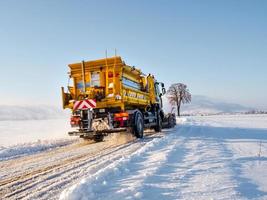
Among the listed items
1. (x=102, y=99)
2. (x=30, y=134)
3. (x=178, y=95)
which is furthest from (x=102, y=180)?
(x=178, y=95)

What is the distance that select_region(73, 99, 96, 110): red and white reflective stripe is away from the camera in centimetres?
1349

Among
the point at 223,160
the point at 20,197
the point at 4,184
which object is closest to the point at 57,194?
the point at 20,197

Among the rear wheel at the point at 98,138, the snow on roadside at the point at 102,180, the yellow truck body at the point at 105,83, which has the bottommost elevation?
the snow on roadside at the point at 102,180

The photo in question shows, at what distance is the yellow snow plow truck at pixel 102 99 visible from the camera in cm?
1333

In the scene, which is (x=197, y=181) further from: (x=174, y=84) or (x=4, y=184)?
(x=174, y=84)

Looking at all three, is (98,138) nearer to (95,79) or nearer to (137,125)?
(137,125)

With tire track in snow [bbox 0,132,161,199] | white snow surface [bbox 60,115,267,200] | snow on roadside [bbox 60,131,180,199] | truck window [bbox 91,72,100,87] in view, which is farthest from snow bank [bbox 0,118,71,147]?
white snow surface [bbox 60,115,267,200]

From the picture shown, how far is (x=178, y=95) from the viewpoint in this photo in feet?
227

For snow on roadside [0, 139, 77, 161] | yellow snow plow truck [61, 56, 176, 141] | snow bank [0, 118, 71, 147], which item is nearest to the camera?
snow on roadside [0, 139, 77, 161]

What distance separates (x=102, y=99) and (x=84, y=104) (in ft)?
2.43

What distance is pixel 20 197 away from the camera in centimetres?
505

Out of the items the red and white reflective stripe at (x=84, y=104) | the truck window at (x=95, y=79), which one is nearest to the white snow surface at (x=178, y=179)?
the red and white reflective stripe at (x=84, y=104)

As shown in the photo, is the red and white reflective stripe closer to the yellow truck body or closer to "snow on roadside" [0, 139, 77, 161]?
the yellow truck body

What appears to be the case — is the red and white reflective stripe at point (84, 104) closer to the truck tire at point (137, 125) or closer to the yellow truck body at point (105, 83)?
the yellow truck body at point (105, 83)
